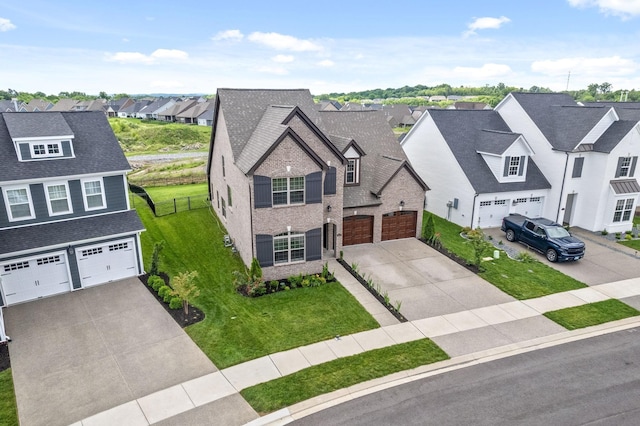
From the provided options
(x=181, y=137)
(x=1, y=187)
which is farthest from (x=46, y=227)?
(x=181, y=137)

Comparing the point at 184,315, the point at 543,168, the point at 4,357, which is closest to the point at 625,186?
the point at 543,168

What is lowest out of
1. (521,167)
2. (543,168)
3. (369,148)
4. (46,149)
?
(543,168)

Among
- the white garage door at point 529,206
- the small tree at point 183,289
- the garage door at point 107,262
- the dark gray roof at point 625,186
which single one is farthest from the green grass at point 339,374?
the dark gray roof at point 625,186

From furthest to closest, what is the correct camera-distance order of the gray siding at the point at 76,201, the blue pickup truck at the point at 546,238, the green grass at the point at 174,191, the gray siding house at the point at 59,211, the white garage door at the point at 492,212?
the green grass at the point at 174,191, the white garage door at the point at 492,212, the blue pickup truck at the point at 546,238, the gray siding at the point at 76,201, the gray siding house at the point at 59,211

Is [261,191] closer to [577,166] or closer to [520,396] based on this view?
[520,396]

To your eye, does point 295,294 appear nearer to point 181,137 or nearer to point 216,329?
point 216,329

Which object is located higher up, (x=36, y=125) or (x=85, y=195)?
(x=36, y=125)

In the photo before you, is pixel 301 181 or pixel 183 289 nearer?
pixel 183 289

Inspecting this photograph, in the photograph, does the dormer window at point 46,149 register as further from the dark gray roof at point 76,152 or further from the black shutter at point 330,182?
the black shutter at point 330,182
